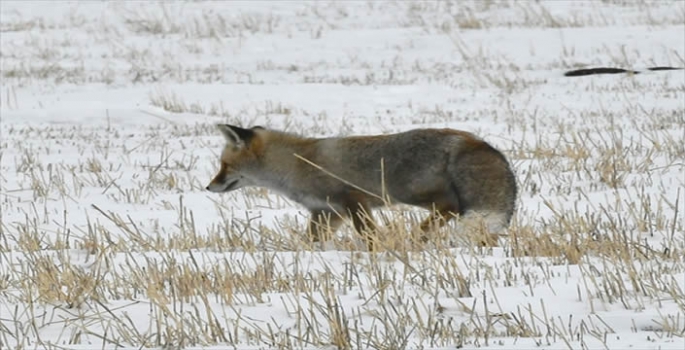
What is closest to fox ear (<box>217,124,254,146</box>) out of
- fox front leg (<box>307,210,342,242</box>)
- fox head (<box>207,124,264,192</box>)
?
fox head (<box>207,124,264,192</box>)

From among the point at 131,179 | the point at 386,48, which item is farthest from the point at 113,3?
the point at 131,179

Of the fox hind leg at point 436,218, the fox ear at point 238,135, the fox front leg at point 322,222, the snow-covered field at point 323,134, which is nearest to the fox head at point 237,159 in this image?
the fox ear at point 238,135

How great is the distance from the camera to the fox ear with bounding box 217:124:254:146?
8.62 metres

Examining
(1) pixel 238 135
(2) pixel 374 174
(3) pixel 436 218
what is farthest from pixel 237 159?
(3) pixel 436 218

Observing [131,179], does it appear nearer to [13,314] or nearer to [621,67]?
[13,314]

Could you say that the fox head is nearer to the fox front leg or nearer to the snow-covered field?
the snow-covered field

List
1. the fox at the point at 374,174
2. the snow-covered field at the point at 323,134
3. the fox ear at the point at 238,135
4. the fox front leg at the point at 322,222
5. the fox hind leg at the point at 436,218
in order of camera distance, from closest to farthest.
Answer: the snow-covered field at the point at 323,134
the fox hind leg at the point at 436,218
the fox at the point at 374,174
the fox front leg at the point at 322,222
the fox ear at the point at 238,135

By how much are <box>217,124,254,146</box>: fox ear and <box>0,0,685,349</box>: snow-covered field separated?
56cm

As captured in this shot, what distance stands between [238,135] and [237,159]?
0.67 ft

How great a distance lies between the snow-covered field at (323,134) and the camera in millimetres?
4484

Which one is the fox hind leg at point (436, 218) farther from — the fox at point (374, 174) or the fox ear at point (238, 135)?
the fox ear at point (238, 135)

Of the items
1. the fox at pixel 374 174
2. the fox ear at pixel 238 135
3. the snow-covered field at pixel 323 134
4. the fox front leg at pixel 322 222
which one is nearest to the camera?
the snow-covered field at pixel 323 134

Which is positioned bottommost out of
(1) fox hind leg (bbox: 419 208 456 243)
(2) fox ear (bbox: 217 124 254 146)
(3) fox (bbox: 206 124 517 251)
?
(1) fox hind leg (bbox: 419 208 456 243)

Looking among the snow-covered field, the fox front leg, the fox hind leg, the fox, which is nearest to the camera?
the snow-covered field
